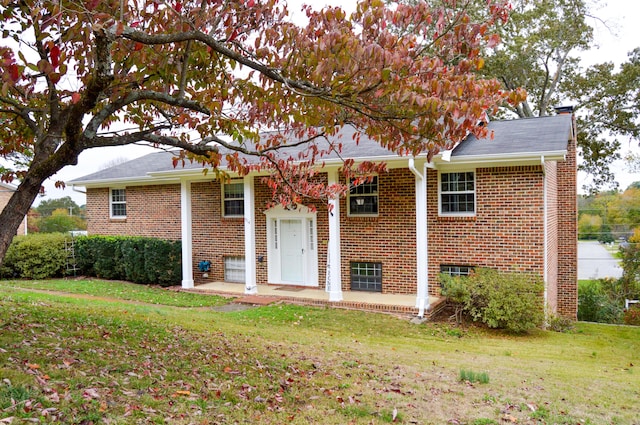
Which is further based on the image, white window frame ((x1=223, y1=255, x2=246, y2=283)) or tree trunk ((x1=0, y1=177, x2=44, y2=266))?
white window frame ((x1=223, y1=255, x2=246, y2=283))

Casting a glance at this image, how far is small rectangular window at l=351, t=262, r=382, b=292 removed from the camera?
1262cm

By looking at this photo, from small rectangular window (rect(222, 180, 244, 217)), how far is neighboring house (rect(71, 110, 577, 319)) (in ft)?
0.11

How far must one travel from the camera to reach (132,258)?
49.6 ft

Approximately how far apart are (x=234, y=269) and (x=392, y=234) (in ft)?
17.3

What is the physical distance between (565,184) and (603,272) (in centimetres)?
2695

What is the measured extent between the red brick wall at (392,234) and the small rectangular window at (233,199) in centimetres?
381

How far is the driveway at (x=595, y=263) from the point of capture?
35375 millimetres

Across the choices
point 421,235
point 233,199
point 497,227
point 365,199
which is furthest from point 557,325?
point 233,199

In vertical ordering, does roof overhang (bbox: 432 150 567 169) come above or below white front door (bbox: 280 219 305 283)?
above

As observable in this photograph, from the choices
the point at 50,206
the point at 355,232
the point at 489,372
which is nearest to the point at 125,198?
the point at 355,232

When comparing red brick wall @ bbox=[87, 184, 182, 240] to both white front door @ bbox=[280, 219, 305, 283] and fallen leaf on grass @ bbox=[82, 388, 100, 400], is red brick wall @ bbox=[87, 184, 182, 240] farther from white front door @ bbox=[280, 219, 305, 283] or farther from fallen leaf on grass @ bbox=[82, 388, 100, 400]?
fallen leaf on grass @ bbox=[82, 388, 100, 400]

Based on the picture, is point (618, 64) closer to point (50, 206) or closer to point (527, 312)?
point (527, 312)

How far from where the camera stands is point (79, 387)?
13.8 feet

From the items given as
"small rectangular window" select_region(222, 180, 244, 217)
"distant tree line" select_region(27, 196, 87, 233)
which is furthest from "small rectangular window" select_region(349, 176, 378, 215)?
"distant tree line" select_region(27, 196, 87, 233)
